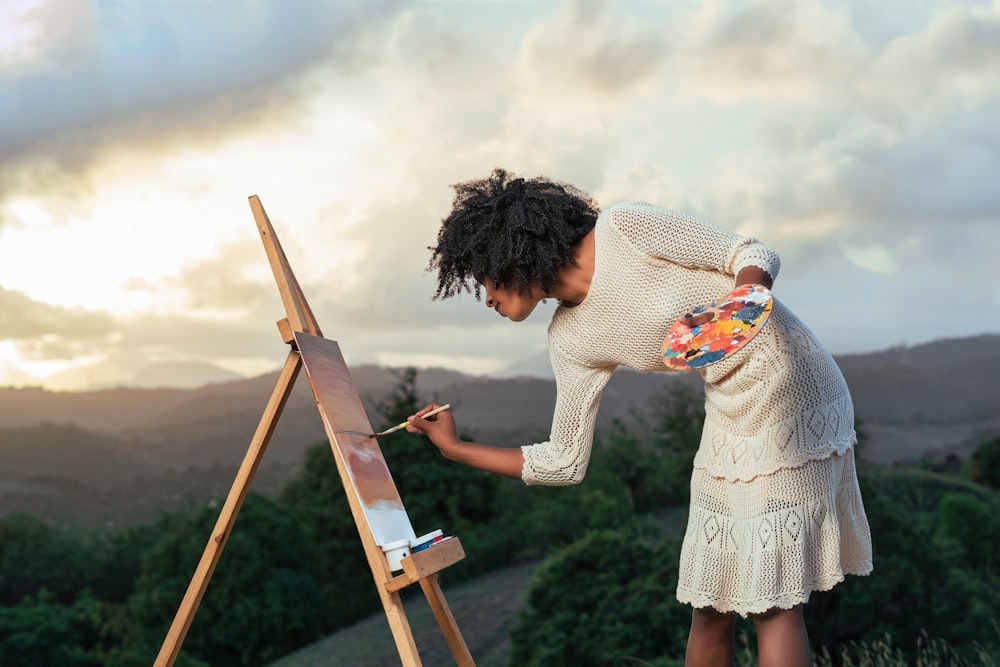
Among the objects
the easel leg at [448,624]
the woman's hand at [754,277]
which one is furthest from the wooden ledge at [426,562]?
the woman's hand at [754,277]

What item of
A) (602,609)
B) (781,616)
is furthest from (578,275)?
(602,609)

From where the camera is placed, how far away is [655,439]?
717cm

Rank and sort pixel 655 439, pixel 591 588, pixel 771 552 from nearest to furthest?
pixel 771 552
pixel 591 588
pixel 655 439

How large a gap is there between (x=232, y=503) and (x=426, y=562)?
82 cm

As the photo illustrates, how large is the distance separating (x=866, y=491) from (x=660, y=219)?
10.9 ft

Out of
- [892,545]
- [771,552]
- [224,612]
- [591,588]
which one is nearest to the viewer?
[771,552]

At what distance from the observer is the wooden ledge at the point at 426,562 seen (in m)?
2.68

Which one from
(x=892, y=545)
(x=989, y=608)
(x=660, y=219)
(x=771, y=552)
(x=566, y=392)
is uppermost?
(x=660, y=219)

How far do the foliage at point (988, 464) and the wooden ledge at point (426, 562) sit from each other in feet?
22.9

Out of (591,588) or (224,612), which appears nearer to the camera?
(591,588)

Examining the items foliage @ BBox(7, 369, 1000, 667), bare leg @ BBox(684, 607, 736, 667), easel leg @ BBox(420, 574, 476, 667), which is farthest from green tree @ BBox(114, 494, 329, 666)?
bare leg @ BBox(684, 607, 736, 667)

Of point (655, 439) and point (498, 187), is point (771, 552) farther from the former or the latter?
point (655, 439)

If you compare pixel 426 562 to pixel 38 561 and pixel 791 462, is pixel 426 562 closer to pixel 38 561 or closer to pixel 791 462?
pixel 791 462

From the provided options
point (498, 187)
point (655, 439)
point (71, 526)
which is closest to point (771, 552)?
point (498, 187)
